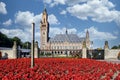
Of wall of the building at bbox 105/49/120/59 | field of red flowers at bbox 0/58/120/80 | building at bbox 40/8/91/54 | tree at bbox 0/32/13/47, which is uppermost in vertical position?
building at bbox 40/8/91/54

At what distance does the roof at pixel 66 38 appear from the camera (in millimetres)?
158538

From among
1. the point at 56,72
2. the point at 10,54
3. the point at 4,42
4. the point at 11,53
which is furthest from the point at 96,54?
the point at 4,42

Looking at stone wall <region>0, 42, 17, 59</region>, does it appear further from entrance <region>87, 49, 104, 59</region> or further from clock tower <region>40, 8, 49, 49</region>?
clock tower <region>40, 8, 49, 49</region>

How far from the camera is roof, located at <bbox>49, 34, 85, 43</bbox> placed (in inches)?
6242

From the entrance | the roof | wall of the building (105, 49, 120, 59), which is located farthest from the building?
wall of the building (105, 49, 120, 59)

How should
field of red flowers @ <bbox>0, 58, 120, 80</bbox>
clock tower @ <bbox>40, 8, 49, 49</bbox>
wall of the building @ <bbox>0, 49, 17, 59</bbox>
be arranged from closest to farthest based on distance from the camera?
field of red flowers @ <bbox>0, 58, 120, 80</bbox> < wall of the building @ <bbox>0, 49, 17, 59</bbox> < clock tower @ <bbox>40, 8, 49, 49</bbox>

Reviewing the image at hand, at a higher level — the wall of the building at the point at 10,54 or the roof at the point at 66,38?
the roof at the point at 66,38

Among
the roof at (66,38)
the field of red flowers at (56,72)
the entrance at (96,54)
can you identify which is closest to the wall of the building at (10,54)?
the entrance at (96,54)

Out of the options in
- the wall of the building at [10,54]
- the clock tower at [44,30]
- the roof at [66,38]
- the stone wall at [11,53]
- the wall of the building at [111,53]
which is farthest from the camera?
the roof at [66,38]

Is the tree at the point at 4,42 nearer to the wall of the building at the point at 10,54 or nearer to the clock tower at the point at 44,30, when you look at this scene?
the clock tower at the point at 44,30

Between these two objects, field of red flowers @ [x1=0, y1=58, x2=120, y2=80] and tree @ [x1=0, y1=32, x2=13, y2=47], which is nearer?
field of red flowers @ [x1=0, y1=58, x2=120, y2=80]

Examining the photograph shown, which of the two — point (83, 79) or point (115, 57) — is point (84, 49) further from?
point (83, 79)

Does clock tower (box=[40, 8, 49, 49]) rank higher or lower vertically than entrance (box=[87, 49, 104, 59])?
higher

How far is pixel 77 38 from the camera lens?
523 feet
